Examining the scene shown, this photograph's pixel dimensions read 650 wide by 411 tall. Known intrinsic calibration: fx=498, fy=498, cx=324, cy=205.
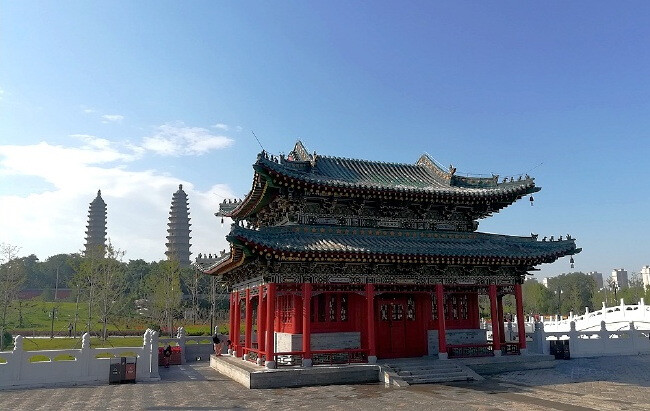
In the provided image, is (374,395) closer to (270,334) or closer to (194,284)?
(270,334)

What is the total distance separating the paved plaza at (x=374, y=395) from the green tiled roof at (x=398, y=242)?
16.8 ft

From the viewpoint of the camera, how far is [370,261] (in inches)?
792

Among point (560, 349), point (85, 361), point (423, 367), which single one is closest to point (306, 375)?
point (423, 367)

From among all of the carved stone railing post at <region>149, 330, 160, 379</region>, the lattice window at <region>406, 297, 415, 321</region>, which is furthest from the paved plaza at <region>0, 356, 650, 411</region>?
the lattice window at <region>406, 297, 415, 321</region>

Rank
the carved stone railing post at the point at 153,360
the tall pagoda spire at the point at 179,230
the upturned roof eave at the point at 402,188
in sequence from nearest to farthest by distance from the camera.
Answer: the upturned roof eave at the point at 402,188 < the carved stone railing post at the point at 153,360 < the tall pagoda spire at the point at 179,230

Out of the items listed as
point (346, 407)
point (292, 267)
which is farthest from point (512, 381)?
point (292, 267)

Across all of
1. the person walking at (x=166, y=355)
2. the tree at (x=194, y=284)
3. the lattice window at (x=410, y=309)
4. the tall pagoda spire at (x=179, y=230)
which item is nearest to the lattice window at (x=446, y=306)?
the lattice window at (x=410, y=309)

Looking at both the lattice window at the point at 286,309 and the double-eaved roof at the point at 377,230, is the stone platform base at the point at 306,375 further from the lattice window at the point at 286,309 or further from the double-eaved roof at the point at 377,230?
the double-eaved roof at the point at 377,230

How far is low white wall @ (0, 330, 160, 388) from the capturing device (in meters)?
18.3

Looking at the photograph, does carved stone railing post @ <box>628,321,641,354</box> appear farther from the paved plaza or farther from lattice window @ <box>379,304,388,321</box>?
lattice window @ <box>379,304,388,321</box>

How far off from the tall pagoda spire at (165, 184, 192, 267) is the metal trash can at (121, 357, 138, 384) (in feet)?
317

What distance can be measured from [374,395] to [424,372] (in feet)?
13.2

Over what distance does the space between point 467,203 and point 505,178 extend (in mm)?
2769

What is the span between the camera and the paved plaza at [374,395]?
48.3 ft
